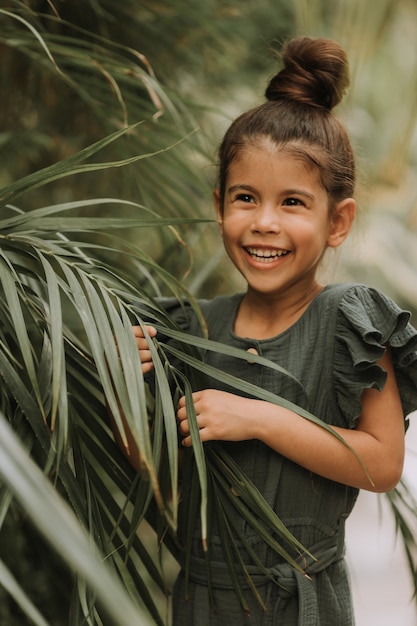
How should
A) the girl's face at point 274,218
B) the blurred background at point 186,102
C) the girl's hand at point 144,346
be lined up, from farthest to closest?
1. the blurred background at point 186,102
2. the girl's face at point 274,218
3. the girl's hand at point 144,346

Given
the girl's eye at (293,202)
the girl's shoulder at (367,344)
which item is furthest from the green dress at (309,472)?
the girl's eye at (293,202)

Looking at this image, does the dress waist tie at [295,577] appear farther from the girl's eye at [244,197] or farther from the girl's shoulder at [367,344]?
the girl's eye at [244,197]

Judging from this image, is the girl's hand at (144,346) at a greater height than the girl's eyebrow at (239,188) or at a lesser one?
lesser

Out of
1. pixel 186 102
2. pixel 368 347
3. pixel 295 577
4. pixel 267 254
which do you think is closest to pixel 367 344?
pixel 368 347

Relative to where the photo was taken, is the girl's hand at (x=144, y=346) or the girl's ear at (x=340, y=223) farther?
the girl's ear at (x=340, y=223)

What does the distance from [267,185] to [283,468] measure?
11.9 inches

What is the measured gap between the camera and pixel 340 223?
92 cm

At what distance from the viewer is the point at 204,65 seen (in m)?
1.56

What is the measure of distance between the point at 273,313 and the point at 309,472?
19cm

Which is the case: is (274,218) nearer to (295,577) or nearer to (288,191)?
(288,191)

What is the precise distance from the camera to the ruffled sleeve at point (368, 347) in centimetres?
81

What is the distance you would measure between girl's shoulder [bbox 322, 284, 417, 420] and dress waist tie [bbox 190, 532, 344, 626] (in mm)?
155

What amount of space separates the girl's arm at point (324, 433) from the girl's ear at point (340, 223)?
0.16 metres

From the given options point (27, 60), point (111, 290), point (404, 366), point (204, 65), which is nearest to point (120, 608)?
point (111, 290)
